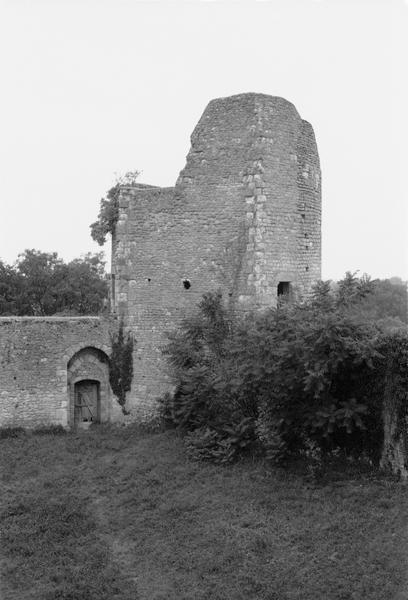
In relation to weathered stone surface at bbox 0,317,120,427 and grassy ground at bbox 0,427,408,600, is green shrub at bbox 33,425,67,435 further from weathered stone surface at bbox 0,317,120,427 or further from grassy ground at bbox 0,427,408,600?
grassy ground at bbox 0,427,408,600

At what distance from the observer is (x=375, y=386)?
12180 mm

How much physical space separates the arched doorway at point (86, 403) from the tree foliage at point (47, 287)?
18827mm

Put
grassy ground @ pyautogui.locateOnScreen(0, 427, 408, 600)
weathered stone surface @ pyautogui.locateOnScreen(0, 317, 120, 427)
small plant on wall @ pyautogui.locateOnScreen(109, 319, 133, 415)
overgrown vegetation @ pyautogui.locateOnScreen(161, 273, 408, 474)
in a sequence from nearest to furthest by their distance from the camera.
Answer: grassy ground @ pyautogui.locateOnScreen(0, 427, 408, 600) < overgrown vegetation @ pyautogui.locateOnScreen(161, 273, 408, 474) < weathered stone surface @ pyautogui.locateOnScreen(0, 317, 120, 427) < small plant on wall @ pyautogui.locateOnScreen(109, 319, 133, 415)

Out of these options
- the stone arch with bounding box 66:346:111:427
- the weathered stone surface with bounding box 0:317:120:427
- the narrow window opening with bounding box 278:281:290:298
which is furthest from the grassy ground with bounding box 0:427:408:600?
the narrow window opening with bounding box 278:281:290:298

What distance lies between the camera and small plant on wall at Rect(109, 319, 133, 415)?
1739cm

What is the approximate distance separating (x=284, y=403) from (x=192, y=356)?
3.54m

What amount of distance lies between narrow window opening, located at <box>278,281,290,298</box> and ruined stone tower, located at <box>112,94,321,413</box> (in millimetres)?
27

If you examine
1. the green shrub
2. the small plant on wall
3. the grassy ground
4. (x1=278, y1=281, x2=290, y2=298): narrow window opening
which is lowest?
the grassy ground

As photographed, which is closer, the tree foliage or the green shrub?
the green shrub

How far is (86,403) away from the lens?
59.1ft

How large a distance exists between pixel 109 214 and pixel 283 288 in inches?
267

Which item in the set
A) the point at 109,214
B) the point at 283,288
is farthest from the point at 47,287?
the point at 283,288

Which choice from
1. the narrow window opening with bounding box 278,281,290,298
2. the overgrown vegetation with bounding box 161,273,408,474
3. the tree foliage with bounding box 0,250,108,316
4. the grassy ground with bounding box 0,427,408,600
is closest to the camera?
the grassy ground with bounding box 0,427,408,600

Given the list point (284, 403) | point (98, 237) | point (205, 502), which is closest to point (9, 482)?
point (205, 502)
